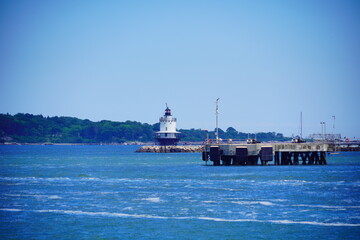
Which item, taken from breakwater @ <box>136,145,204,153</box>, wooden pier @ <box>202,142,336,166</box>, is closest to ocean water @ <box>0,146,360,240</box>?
wooden pier @ <box>202,142,336,166</box>

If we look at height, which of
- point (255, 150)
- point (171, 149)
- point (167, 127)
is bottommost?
point (255, 150)

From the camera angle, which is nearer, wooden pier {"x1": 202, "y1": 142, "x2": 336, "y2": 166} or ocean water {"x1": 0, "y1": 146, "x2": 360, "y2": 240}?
ocean water {"x1": 0, "y1": 146, "x2": 360, "y2": 240}

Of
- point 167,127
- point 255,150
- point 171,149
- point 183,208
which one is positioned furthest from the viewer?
point 171,149

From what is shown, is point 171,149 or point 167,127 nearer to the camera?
point 167,127

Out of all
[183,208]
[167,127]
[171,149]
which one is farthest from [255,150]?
[171,149]

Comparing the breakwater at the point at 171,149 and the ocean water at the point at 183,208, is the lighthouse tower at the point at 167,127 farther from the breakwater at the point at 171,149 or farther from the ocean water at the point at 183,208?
the ocean water at the point at 183,208

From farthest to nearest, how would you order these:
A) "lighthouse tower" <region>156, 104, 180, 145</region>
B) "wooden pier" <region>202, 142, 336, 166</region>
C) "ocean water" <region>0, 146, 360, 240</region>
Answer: "lighthouse tower" <region>156, 104, 180, 145</region> < "wooden pier" <region>202, 142, 336, 166</region> < "ocean water" <region>0, 146, 360, 240</region>

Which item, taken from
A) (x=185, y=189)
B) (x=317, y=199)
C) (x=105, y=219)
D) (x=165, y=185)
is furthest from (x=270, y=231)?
(x=165, y=185)

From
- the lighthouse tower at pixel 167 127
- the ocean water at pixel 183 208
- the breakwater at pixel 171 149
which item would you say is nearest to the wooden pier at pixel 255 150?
the ocean water at pixel 183 208

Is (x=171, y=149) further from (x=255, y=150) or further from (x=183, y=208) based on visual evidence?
(x=183, y=208)

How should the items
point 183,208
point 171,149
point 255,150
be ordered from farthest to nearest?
point 171,149
point 255,150
point 183,208

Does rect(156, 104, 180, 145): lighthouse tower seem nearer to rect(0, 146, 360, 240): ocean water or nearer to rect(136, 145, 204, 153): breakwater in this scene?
rect(136, 145, 204, 153): breakwater

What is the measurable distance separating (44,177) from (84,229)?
38.8 meters

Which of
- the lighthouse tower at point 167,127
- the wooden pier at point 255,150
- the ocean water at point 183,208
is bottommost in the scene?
the ocean water at point 183,208
